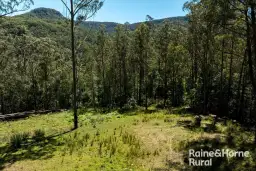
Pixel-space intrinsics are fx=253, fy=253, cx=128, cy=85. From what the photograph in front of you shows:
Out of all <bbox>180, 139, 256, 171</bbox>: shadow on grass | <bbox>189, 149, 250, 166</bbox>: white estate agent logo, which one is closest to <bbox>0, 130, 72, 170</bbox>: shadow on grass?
<bbox>189, 149, 250, 166</bbox>: white estate agent logo

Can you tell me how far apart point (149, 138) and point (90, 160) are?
174 inches

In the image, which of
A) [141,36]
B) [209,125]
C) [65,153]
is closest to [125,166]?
[65,153]

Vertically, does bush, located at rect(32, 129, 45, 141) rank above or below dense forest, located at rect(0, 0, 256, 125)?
below

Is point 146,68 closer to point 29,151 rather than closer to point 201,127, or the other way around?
point 201,127

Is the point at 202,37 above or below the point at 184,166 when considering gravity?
above

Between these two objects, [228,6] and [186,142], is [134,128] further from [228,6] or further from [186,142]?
[228,6]

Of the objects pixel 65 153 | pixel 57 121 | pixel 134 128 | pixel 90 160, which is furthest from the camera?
pixel 57 121

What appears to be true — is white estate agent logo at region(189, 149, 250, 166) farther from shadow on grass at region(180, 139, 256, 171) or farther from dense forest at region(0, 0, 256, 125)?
dense forest at region(0, 0, 256, 125)

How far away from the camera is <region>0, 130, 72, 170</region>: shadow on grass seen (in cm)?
1156

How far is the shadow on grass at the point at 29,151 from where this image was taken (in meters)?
11.6

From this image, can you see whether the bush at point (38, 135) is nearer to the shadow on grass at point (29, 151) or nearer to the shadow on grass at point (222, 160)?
the shadow on grass at point (29, 151)

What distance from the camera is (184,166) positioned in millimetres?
10383

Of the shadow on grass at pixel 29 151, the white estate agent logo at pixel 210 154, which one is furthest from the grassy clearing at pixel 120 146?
the white estate agent logo at pixel 210 154

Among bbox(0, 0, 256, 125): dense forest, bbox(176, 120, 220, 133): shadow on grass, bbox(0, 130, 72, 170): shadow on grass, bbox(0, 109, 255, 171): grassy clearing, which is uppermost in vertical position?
bbox(0, 0, 256, 125): dense forest
